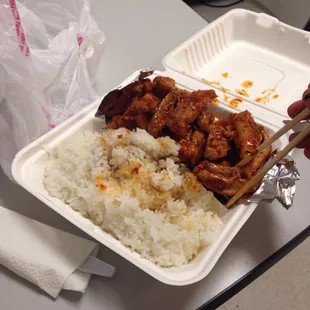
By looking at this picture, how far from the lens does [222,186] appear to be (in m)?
0.92

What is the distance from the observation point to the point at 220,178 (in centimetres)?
92

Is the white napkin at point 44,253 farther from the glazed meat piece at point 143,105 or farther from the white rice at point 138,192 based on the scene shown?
the glazed meat piece at point 143,105

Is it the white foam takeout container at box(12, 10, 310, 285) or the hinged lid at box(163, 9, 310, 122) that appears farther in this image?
the hinged lid at box(163, 9, 310, 122)

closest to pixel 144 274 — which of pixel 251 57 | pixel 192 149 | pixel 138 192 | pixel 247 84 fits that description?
pixel 138 192

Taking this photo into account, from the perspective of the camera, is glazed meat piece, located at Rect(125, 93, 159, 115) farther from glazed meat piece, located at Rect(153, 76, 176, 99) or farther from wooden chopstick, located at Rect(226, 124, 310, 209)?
wooden chopstick, located at Rect(226, 124, 310, 209)

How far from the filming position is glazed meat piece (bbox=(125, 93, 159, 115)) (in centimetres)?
107

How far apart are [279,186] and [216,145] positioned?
0.18 metres

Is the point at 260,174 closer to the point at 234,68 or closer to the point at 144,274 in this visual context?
the point at 144,274

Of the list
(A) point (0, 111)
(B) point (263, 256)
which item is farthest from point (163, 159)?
(A) point (0, 111)

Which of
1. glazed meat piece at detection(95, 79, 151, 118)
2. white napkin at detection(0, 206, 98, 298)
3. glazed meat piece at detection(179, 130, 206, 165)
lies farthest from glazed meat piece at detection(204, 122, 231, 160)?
white napkin at detection(0, 206, 98, 298)

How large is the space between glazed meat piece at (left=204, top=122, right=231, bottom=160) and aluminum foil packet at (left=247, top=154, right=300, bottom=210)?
125mm

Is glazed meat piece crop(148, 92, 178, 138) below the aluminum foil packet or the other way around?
below

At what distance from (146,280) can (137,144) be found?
330mm

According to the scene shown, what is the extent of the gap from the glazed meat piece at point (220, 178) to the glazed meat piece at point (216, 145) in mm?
32
